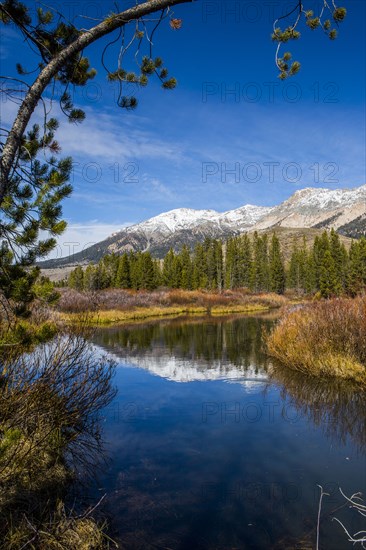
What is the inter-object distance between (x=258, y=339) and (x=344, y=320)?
1017 cm

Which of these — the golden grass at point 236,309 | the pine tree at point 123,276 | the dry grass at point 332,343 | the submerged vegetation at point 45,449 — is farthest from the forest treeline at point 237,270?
the submerged vegetation at point 45,449

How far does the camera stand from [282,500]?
237 inches

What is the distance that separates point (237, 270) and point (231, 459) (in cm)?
7376

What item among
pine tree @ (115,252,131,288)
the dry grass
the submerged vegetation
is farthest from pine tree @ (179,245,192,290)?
the submerged vegetation

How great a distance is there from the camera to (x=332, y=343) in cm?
1320

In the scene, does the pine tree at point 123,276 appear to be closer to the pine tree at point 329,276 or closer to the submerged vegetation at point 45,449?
the pine tree at point 329,276

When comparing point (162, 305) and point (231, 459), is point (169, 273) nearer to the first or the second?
point (162, 305)

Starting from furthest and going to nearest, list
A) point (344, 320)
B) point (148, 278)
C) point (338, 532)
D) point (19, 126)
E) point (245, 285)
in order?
point (245, 285) → point (148, 278) → point (344, 320) → point (338, 532) → point (19, 126)

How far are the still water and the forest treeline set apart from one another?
41.9 meters

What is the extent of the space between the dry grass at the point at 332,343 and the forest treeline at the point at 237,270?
133 feet

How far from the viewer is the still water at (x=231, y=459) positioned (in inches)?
209

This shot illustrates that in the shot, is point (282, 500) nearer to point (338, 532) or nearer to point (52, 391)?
point (338, 532)

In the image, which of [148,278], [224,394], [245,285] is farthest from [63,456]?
[245,285]

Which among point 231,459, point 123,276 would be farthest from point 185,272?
point 231,459
